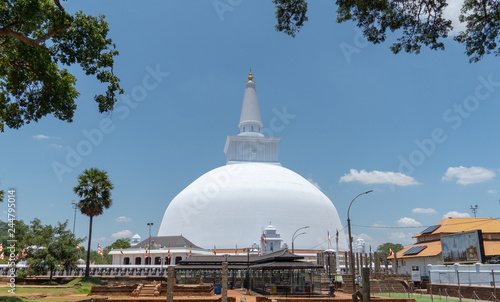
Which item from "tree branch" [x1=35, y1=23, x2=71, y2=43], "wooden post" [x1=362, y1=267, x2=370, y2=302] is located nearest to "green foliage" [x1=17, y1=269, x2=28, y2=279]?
"tree branch" [x1=35, y1=23, x2=71, y2=43]

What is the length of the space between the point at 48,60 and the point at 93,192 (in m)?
30.6

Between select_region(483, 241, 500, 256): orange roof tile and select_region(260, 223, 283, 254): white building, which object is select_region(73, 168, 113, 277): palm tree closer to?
select_region(260, 223, 283, 254): white building

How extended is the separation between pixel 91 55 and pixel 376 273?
141ft

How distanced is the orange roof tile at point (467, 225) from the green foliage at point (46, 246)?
148 feet

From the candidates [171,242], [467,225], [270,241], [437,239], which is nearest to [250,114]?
[270,241]

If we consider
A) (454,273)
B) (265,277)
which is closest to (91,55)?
(265,277)

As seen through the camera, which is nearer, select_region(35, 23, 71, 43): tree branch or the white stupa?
select_region(35, 23, 71, 43): tree branch

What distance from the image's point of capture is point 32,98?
69.1 ft

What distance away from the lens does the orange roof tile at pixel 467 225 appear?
48.4 meters

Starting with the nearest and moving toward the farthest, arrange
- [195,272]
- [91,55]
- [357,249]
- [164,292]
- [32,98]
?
1. [91,55]
2. [32,98]
3. [164,292]
4. [195,272]
5. [357,249]

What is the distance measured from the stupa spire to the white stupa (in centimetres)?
796

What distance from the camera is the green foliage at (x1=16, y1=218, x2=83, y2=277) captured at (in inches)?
1698

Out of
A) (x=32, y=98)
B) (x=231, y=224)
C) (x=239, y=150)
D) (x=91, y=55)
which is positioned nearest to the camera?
Answer: (x=91, y=55)

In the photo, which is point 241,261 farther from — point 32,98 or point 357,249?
point 32,98
